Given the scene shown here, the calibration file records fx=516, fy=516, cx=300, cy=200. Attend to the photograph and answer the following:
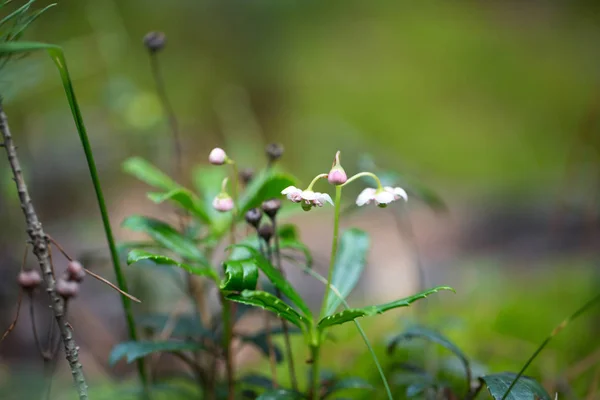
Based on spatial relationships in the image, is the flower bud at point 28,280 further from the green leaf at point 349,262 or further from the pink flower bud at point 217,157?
the green leaf at point 349,262

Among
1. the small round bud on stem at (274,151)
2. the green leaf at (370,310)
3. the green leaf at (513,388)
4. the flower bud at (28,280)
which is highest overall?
the small round bud on stem at (274,151)

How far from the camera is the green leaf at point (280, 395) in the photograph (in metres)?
0.78

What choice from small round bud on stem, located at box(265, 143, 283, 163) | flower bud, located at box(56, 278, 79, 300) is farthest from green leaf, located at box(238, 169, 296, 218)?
flower bud, located at box(56, 278, 79, 300)

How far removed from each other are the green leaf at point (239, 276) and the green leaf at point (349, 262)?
18 centimetres

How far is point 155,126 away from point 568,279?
5.27 feet

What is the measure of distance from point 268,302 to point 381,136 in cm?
267

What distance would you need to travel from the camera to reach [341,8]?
4.22 meters

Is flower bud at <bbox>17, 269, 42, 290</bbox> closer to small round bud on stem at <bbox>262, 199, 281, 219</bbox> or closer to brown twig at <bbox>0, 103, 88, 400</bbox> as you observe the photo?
brown twig at <bbox>0, 103, 88, 400</bbox>

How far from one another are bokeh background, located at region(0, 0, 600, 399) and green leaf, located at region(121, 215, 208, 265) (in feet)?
0.95

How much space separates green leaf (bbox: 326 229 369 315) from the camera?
885 mm

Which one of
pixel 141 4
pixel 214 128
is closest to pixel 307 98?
pixel 214 128

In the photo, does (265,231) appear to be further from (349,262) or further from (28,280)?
(28,280)

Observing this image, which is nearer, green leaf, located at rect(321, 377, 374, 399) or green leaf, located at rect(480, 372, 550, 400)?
green leaf, located at rect(480, 372, 550, 400)

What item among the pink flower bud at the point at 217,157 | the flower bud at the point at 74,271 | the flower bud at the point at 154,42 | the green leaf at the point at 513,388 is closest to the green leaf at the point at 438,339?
the green leaf at the point at 513,388
